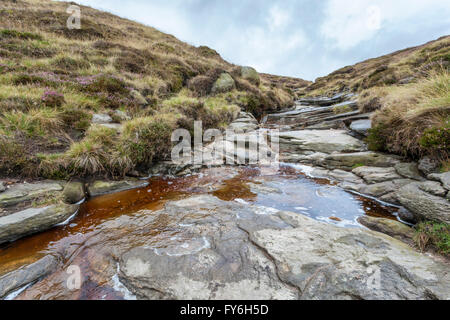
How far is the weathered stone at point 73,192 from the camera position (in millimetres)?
4235

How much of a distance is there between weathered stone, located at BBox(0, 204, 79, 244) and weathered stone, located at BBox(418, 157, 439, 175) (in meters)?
7.85

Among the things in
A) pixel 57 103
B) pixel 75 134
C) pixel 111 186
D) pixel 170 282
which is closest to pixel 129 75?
pixel 57 103

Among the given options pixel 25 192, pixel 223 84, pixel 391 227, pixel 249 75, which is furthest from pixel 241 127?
pixel 249 75

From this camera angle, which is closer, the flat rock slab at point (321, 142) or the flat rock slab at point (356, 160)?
the flat rock slab at point (356, 160)

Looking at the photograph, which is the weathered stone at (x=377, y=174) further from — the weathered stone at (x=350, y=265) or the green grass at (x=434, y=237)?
the weathered stone at (x=350, y=265)

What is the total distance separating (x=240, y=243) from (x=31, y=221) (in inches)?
147

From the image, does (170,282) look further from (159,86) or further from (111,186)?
(159,86)

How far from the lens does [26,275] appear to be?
91.8 inches

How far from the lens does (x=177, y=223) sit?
3477 mm

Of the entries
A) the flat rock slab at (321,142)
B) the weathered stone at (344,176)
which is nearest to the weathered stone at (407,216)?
the weathered stone at (344,176)

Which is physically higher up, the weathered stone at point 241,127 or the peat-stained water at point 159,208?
the weathered stone at point 241,127

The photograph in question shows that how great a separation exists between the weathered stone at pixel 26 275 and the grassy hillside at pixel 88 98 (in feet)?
9.52

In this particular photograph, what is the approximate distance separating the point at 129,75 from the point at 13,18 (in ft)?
37.6

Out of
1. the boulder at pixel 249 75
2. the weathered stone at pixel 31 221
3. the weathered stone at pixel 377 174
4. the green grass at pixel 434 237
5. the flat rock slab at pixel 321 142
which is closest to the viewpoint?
the green grass at pixel 434 237
